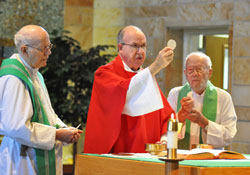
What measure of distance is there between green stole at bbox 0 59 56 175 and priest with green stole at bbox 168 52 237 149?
131 cm

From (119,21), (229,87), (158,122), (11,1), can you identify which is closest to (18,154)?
(158,122)

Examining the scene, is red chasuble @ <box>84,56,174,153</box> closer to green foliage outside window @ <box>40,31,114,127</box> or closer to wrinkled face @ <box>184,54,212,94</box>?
wrinkled face @ <box>184,54,212,94</box>

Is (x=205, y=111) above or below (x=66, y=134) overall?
above

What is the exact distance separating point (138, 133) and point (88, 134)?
0.44 meters

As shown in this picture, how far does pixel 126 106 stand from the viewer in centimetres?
415

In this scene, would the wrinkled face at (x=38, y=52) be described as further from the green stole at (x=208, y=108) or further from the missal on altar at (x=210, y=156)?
the green stole at (x=208, y=108)

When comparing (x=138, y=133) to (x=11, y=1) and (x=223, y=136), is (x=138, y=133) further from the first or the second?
(x=11, y=1)

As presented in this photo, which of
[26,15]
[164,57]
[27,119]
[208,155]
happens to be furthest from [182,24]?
[208,155]

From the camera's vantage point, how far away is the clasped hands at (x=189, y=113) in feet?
14.3

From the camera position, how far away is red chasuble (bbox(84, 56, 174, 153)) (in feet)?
13.7

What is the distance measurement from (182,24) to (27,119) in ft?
15.0

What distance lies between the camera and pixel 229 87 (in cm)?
726

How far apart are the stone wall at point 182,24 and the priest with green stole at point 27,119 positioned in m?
3.78

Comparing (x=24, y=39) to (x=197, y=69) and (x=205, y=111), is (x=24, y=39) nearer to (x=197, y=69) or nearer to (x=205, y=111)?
(x=197, y=69)
